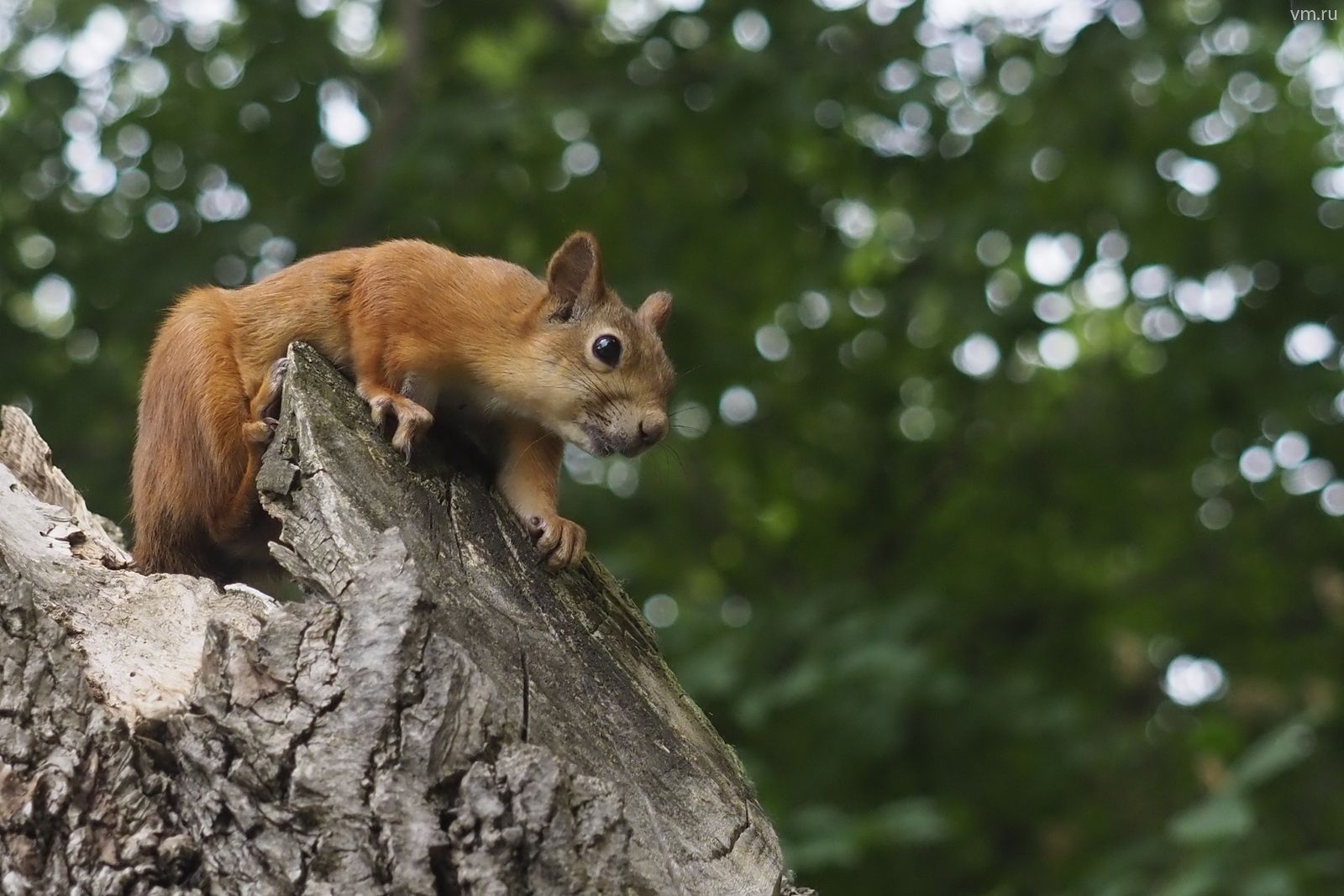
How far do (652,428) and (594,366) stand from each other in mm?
217

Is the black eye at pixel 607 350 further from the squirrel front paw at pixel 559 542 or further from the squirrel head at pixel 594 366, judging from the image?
the squirrel front paw at pixel 559 542

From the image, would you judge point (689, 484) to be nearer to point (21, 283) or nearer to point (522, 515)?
point (21, 283)

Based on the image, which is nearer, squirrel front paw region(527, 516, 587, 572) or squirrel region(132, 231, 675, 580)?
squirrel front paw region(527, 516, 587, 572)

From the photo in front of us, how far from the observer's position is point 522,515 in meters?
3.10

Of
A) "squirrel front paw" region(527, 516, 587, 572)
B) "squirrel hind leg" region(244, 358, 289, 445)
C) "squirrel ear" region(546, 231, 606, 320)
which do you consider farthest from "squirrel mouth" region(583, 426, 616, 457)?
"squirrel hind leg" region(244, 358, 289, 445)

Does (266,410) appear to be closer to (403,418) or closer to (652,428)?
(403,418)

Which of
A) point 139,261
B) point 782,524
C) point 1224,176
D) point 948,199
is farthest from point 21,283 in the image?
point 1224,176

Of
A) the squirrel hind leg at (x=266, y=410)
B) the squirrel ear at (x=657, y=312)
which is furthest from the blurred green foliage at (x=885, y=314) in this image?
the squirrel hind leg at (x=266, y=410)

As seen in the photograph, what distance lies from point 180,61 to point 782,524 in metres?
3.95

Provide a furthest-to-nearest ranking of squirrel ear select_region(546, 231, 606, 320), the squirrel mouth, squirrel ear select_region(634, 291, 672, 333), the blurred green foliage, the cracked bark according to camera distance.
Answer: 1. the blurred green foliage
2. squirrel ear select_region(634, 291, 672, 333)
3. squirrel ear select_region(546, 231, 606, 320)
4. the squirrel mouth
5. the cracked bark

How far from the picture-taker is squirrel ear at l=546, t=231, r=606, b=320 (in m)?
3.61

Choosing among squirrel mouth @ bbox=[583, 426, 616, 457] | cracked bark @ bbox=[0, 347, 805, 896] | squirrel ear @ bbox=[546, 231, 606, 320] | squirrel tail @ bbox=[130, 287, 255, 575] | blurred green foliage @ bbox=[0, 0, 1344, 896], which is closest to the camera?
cracked bark @ bbox=[0, 347, 805, 896]

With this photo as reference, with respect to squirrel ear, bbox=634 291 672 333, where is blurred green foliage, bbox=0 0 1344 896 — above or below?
above

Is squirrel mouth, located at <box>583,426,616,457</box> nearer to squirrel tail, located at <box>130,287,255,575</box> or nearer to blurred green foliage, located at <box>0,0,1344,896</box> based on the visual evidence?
squirrel tail, located at <box>130,287,255,575</box>
